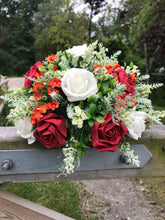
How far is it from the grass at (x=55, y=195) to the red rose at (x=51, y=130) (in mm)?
1703

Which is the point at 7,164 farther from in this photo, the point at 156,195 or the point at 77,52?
the point at 156,195

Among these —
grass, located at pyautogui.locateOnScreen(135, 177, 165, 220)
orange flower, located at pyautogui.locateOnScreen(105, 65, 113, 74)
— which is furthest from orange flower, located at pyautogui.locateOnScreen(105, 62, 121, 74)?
grass, located at pyautogui.locateOnScreen(135, 177, 165, 220)

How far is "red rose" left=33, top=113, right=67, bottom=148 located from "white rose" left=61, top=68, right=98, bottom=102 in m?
0.12

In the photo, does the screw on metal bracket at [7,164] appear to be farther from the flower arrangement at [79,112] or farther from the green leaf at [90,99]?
the green leaf at [90,99]

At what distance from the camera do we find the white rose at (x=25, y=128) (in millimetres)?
946

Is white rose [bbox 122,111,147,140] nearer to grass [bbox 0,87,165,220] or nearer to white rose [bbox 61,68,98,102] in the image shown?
white rose [bbox 61,68,98,102]

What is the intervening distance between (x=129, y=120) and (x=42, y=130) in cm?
39

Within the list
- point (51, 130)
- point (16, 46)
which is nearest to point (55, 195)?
point (51, 130)

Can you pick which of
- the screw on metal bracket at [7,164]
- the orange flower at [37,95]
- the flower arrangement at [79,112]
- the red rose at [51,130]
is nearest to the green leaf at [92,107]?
the flower arrangement at [79,112]

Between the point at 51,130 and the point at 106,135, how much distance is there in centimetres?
23

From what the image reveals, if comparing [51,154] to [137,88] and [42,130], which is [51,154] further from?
[137,88]

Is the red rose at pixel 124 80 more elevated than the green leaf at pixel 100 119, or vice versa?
the red rose at pixel 124 80

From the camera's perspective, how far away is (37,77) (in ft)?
3.20

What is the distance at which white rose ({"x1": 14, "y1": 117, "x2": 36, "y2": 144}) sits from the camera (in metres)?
0.95
